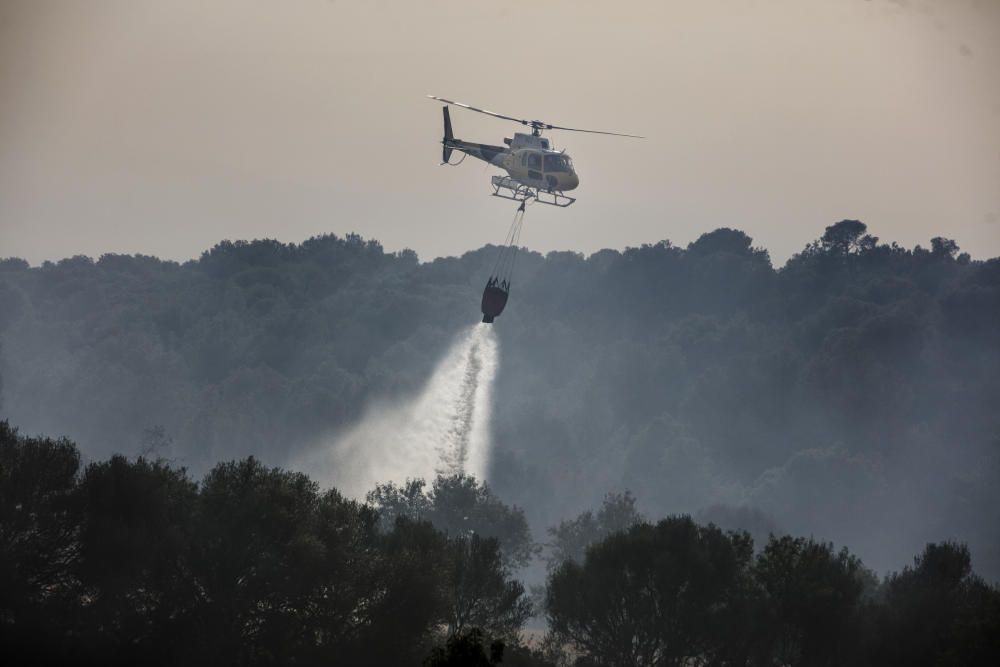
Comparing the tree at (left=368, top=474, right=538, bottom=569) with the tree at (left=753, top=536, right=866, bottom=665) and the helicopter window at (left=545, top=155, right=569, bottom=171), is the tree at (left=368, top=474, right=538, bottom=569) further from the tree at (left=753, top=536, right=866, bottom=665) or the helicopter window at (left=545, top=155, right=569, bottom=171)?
the helicopter window at (left=545, top=155, right=569, bottom=171)

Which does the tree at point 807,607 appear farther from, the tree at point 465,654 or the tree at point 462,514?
the tree at point 462,514

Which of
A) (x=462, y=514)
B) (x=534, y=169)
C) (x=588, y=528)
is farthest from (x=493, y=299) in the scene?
(x=588, y=528)

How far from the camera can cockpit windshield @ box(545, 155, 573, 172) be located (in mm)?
84500

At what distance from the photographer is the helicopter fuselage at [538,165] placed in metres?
84.6

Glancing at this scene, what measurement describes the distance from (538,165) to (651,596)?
23.3 metres

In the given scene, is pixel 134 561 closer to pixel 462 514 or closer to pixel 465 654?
pixel 465 654

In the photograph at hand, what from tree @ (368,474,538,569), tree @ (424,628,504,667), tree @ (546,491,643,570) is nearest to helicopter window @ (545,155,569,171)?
tree @ (424,628,504,667)

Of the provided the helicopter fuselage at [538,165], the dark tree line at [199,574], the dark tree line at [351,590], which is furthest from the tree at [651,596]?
the helicopter fuselage at [538,165]

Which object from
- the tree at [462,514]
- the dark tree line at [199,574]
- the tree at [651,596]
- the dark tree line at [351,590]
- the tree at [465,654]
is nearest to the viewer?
the tree at [465,654]

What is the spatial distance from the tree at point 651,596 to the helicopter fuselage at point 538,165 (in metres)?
20.1

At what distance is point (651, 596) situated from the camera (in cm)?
8731

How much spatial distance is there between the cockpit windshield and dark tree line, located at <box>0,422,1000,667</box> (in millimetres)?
20777

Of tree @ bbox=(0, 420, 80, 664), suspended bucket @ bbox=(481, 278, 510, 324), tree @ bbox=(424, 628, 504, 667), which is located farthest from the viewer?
suspended bucket @ bbox=(481, 278, 510, 324)

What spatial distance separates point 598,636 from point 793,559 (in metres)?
12.0
